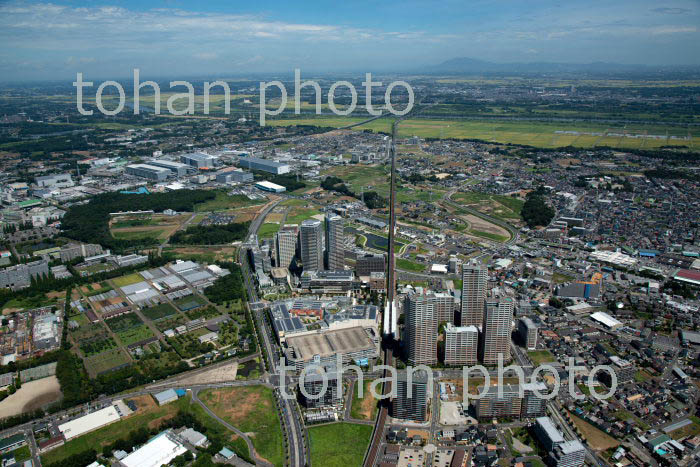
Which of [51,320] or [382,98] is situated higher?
[382,98]

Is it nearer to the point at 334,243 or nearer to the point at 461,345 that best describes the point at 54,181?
the point at 334,243

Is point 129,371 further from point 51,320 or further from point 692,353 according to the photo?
point 692,353

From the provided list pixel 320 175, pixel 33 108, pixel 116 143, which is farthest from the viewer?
pixel 33 108

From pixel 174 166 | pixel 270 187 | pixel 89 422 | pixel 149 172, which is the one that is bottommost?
pixel 89 422

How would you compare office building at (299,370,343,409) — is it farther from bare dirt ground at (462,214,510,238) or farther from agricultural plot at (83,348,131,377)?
A: bare dirt ground at (462,214,510,238)

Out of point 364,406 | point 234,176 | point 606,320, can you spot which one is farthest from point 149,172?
point 606,320

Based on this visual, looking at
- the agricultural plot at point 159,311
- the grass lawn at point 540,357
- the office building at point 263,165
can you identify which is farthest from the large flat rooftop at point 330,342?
the office building at point 263,165

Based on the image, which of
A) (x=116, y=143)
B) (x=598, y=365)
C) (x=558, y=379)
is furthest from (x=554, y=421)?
(x=116, y=143)
